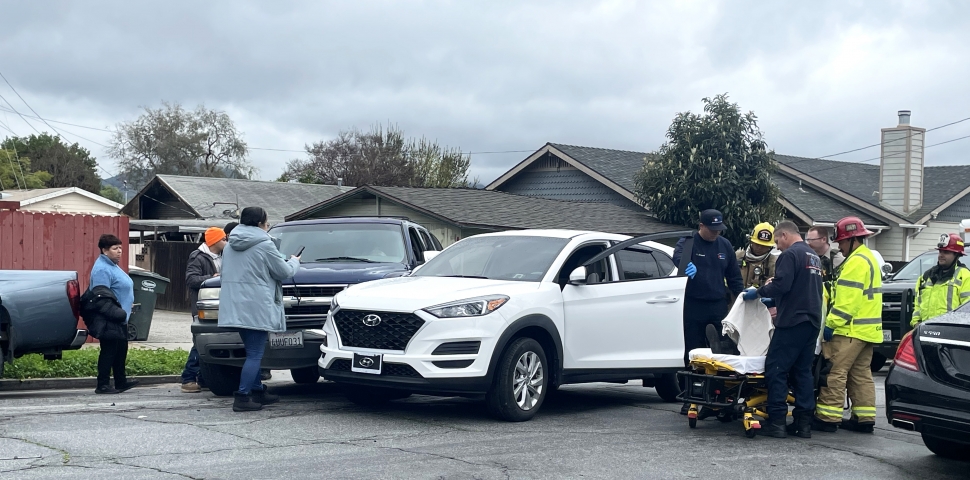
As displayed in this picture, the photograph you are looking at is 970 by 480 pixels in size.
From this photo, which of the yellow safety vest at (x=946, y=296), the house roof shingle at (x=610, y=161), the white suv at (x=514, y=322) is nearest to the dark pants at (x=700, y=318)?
the white suv at (x=514, y=322)

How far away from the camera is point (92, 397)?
10203 mm

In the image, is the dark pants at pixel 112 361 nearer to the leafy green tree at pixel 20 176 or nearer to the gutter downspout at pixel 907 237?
the gutter downspout at pixel 907 237

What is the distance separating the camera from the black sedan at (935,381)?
6547mm

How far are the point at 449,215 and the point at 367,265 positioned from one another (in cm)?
1176

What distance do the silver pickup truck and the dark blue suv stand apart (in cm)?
131

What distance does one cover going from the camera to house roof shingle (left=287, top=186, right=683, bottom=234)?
74.2ft

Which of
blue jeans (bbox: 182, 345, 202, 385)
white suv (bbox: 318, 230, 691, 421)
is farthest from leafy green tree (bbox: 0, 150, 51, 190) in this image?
white suv (bbox: 318, 230, 691, 421)

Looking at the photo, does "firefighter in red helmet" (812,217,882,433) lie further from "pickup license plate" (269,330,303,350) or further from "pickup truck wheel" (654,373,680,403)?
"pickup license plate" (269,330,303,350)

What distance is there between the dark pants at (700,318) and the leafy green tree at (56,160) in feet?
212

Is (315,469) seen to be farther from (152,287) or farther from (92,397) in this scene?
(152,287)

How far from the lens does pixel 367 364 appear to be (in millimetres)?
8336

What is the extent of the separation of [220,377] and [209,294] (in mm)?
863

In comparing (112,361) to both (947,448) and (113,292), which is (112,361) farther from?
(947,448)

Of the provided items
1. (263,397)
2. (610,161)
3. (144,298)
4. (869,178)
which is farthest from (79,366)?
(869,178)
